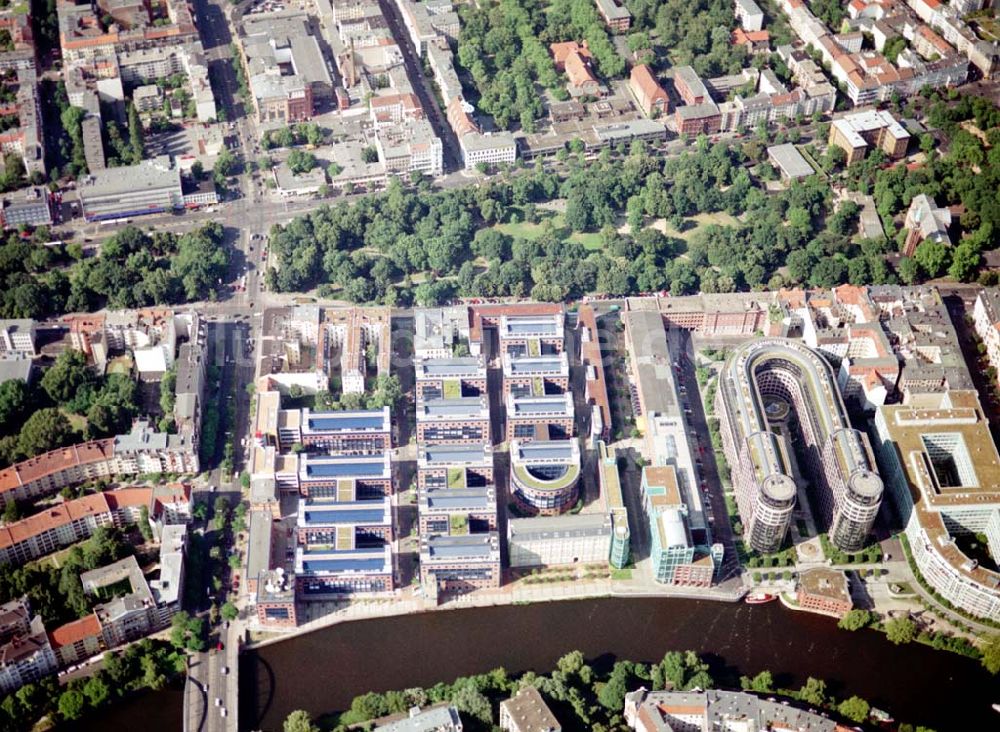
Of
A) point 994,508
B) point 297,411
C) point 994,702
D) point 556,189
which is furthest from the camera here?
point 556,189

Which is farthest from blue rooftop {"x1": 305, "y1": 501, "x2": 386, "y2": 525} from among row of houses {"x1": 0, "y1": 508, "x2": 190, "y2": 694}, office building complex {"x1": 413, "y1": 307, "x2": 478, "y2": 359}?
office building complex {"x1": 413, "y1": 307, "x2": 478, "y2": 359}

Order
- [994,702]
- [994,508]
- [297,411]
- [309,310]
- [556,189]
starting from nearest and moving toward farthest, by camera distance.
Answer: [994,702] < [994,508] < [297,411] < [309,310] < [556,189]

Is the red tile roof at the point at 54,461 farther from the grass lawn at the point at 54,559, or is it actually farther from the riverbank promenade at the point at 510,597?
the riverbank promenade at the point at 510,597

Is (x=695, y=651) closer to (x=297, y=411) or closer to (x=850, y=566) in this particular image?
(x=850, y=566)

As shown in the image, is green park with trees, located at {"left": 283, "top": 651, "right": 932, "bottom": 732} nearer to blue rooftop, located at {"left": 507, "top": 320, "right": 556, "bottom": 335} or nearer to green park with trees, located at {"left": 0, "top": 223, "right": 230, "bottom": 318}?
blue rooftop, located at {"left": 507, "top": 320, "right": 556, "bottom": 335}

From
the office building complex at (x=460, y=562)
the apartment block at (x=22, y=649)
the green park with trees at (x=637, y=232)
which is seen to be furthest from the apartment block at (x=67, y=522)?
the green park with trees at (x=637, y=232)

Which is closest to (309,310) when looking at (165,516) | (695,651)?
(165,516)
